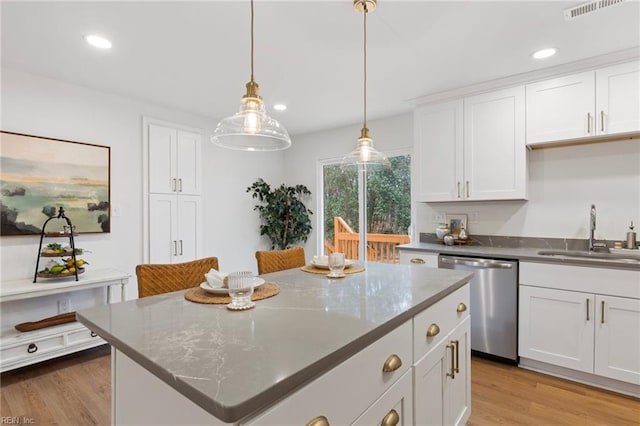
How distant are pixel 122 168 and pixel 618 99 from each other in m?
4.42

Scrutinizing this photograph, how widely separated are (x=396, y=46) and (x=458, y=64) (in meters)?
0.64

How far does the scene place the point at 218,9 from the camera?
6.31 ft

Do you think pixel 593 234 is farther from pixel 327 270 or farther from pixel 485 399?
pixel 327 270

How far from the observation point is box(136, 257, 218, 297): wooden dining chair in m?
1.57

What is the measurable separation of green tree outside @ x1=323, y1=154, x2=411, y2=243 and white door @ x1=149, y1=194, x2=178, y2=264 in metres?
2.08

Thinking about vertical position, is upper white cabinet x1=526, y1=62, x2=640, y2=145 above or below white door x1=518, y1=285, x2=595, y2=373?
above

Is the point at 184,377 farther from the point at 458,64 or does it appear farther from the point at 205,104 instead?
the point at 205,104

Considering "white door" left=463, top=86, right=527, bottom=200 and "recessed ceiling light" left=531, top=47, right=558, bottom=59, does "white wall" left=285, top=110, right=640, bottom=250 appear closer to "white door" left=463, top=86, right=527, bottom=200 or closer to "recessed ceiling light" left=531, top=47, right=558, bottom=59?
"white door" left=463, top=86, right=527, bottom=200

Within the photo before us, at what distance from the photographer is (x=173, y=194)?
3.73 meters

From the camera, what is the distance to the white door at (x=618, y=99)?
238 centimetres

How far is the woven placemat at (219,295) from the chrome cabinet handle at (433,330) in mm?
674

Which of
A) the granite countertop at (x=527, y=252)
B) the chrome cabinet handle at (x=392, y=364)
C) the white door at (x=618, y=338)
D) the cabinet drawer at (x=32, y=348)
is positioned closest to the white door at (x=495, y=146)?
the granite countertop at (x=527, y=252)

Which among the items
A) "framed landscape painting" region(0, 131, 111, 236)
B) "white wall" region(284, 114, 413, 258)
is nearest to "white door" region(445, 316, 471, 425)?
"white wall" region(284, 114, 413, 258)

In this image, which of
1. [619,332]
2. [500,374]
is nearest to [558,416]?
[500,374]
